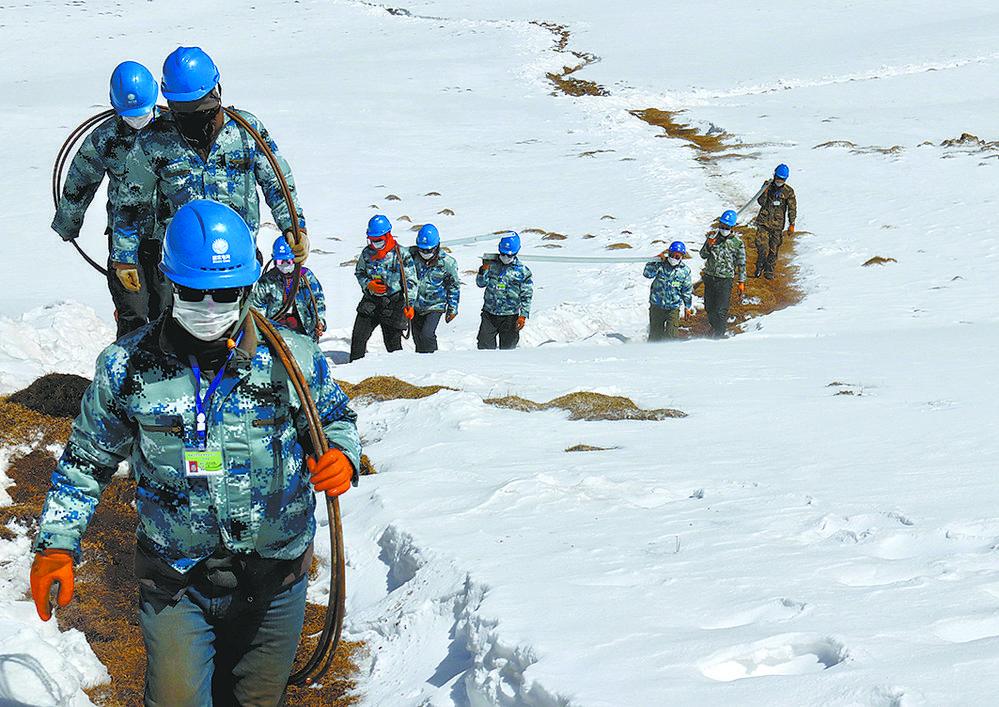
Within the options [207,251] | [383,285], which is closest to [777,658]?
[207,251]

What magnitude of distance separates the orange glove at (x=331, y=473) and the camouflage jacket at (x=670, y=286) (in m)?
12.1

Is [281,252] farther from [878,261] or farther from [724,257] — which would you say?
[878,261]

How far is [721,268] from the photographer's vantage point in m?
15.9

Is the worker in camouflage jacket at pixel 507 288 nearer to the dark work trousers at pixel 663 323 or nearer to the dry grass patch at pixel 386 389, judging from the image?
the dark work trousers at pixel 663 323

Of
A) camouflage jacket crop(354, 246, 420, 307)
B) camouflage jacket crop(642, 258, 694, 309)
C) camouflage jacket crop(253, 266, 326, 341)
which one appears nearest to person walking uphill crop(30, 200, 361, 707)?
camouflage jacket crop(253, 266, 326, 341)

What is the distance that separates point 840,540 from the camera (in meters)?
5.34

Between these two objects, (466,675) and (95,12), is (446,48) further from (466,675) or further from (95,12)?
(466,675)

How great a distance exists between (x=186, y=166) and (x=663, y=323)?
1034cm

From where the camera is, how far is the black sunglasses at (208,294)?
3.26 meters

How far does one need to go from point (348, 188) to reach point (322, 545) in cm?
2122

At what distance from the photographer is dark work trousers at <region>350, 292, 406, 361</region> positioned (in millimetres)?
12609

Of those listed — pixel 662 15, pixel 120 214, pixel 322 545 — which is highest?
pixel 662 15

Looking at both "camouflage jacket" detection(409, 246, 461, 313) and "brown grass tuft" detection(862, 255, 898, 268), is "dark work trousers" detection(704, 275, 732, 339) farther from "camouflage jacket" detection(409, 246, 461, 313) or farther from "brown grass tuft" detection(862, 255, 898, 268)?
"brown grass tuft" detection(862, 255, 898, 268)

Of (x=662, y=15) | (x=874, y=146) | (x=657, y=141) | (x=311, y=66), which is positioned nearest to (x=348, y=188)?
(x=657, y=141)
